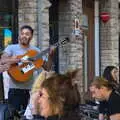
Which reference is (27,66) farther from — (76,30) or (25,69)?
(76,30)

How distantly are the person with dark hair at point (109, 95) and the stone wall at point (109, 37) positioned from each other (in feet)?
25.8

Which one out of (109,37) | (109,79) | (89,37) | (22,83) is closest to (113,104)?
(22,83)

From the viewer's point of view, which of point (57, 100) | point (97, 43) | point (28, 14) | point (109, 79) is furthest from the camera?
point (97, 43)

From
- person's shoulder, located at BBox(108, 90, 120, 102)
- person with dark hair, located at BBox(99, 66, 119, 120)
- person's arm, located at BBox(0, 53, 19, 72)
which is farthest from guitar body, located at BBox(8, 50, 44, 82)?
person's shoulder, located at BBox(108, 90, 120, 102)

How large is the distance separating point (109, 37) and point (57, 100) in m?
11.1

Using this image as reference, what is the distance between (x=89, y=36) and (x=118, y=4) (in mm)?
2128

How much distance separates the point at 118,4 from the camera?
602 inches

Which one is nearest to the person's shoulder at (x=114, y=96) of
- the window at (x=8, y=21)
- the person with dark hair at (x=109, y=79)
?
the person with dark hair at (x=109, y=79)

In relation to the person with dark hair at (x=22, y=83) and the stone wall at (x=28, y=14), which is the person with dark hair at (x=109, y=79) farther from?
the stone wall at (x=28, y=14)

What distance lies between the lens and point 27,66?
7129 millimetres

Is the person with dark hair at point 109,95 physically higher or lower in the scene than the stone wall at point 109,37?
lower

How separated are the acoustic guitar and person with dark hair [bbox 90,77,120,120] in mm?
1036

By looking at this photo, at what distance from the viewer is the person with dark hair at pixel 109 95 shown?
6012mm

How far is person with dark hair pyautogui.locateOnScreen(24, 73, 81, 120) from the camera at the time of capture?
3326 millimetres
